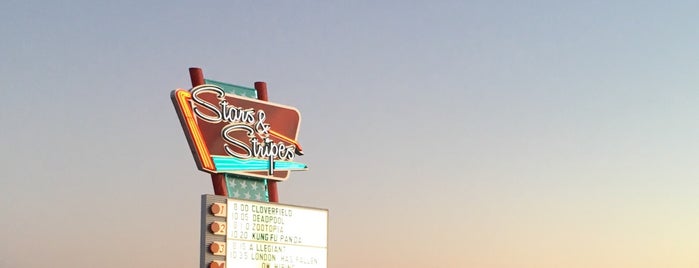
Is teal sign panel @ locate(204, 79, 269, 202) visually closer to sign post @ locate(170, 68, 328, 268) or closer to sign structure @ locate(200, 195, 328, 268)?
sign post @ locate(170, 68, 328, 268)

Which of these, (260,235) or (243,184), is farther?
(243,184)

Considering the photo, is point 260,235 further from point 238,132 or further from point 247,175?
point 238,132

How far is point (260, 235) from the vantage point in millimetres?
44906

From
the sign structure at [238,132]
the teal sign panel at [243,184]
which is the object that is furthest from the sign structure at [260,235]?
the sign structure at [238,132]

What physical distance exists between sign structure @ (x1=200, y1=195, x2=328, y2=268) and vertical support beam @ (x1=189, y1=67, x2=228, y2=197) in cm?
65

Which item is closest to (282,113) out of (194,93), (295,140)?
(295,140)

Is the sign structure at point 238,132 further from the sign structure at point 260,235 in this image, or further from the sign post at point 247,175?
the sign structure at point 260,235

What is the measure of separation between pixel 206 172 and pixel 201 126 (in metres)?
1.28

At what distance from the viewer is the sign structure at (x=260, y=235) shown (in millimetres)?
43438

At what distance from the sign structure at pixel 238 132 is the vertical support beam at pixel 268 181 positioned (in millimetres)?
225

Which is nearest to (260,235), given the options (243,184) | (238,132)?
(243,184)

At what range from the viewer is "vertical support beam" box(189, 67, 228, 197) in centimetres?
4425

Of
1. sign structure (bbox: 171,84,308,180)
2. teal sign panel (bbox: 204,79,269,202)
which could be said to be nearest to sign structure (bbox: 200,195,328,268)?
teal sign panel (bbox: 204,79,269,202)

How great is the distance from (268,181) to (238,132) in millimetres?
1833
